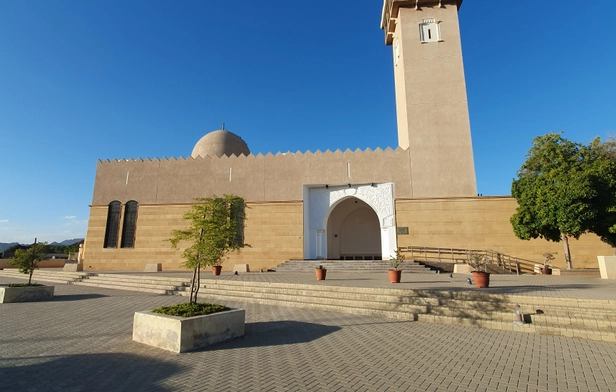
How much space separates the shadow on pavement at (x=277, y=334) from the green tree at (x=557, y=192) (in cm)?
1188

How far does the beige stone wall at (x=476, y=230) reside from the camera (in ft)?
52.7

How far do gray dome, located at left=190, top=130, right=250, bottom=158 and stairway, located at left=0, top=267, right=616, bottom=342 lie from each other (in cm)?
1521

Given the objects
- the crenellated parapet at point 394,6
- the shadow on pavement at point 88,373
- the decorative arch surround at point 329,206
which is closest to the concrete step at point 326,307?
the shadow on pavement at point 88,373

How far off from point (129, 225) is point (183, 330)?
18142mm

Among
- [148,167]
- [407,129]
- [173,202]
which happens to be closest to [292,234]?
[173,202]

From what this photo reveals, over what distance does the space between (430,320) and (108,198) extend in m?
21.2

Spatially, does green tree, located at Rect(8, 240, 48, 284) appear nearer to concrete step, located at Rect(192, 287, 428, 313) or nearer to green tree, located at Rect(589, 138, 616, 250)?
concrete step, located at Rect(192, 287, 428, 313)

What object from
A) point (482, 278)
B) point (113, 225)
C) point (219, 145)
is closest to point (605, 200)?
point (482, 278)

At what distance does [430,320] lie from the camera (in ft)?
23.5

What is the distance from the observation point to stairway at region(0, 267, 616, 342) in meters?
6.27

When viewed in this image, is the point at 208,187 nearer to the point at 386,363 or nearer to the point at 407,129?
the point at 407,129

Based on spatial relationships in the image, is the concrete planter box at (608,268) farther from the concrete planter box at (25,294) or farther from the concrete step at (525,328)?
the concrete planter box at (25,294)

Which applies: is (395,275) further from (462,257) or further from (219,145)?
(219,145)

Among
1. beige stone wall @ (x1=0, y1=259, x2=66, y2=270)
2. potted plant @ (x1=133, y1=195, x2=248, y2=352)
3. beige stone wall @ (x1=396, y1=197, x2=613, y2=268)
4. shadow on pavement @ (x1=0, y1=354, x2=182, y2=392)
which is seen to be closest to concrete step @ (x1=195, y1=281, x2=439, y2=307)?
potted plant @ (x1=133, y1=195, x2=248, y2=352)
